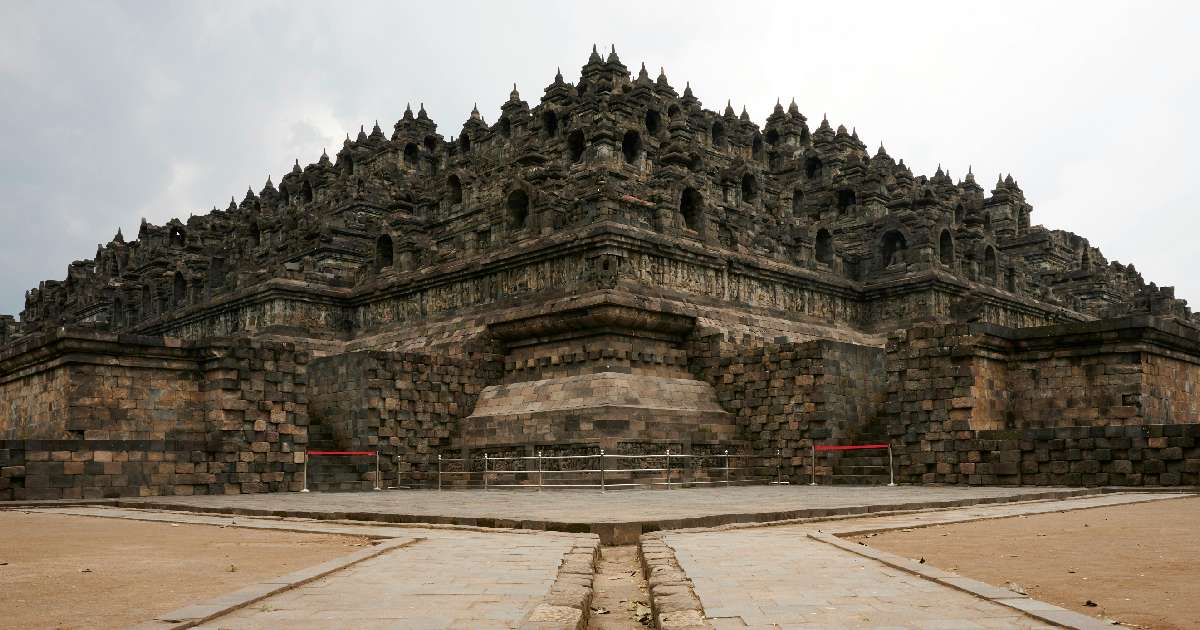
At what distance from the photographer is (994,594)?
6562 mm

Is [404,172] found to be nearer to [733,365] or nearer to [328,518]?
[733,365]

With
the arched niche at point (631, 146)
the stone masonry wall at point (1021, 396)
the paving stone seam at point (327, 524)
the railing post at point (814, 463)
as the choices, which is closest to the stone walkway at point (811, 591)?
the paving stone seam at point (327, 524)

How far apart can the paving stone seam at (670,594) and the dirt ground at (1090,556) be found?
2.22m

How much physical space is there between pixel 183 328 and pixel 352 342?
10029 millimetres

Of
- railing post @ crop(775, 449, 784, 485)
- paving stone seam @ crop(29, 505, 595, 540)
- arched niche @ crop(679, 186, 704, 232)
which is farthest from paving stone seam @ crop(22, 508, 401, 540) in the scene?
arched niche @ crop(679, 186, 704, 232)

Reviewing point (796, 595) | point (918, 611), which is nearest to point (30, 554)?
point (796, 595)

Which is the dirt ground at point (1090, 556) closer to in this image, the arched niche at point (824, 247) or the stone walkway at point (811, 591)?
the stone walkway at point (811, 591)

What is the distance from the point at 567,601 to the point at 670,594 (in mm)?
746

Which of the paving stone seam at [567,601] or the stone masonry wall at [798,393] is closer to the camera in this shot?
the paving stone seam at [567,601]

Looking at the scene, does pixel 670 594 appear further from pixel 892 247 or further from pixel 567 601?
pixel 892 247

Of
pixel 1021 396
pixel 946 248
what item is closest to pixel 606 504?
pixel 1021 396

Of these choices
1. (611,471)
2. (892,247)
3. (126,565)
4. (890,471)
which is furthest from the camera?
(892,247)

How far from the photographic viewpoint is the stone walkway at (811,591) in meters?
5.88

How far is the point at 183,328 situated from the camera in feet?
138
